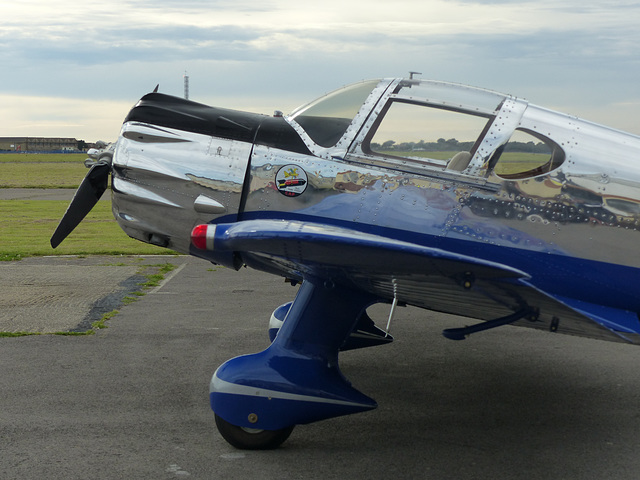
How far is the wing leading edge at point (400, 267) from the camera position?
334 centimetres

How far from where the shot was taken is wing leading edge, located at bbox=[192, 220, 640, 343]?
334 centimetres

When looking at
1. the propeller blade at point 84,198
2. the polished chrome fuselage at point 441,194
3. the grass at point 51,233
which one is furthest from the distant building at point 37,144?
the polished chrome fuselage at point 441,194

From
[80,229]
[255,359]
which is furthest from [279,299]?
[80,229]

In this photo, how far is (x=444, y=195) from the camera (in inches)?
169

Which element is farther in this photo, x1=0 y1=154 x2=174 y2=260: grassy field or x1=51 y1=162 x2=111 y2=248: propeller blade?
x1=0 y1=154 x2=174 y2=260: grassy field

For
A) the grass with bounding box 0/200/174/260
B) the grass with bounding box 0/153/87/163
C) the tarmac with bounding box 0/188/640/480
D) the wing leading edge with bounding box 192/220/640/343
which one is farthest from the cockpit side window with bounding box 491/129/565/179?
the grass with bounding box 0/153/87/163

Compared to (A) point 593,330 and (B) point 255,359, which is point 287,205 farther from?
(A) point 593,330

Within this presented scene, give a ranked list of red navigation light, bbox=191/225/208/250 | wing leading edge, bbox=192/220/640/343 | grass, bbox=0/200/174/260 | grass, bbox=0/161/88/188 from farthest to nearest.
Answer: grass, bbox=0/161/88/188, grass, bbox=0/200/174/260, red navigation light, bbox=191/225/208/250, wing leading edge, bbox=192/220/640/343

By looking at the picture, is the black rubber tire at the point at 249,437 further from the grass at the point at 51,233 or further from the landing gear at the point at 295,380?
the grass at the point at 51,233

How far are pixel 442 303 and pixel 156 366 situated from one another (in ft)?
8.61

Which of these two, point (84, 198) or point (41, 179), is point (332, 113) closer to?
point (84, 198)

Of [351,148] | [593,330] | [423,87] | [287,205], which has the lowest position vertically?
[593,330]

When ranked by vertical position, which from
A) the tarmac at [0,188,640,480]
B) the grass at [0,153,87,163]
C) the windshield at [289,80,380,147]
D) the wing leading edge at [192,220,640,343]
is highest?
the windshield at [289,80,380,147]

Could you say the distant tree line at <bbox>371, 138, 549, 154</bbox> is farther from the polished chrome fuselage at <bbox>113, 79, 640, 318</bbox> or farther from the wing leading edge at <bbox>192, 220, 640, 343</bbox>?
the wing leading edge at <bbox>192, 220, 640, 343</bbox>
